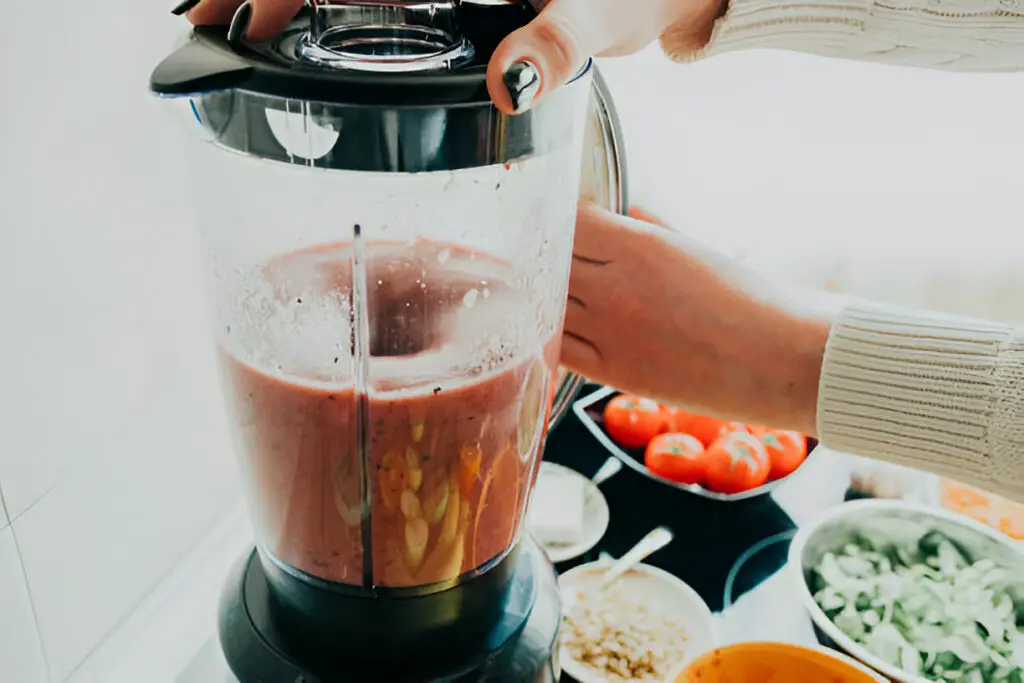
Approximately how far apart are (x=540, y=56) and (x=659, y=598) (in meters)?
0.59

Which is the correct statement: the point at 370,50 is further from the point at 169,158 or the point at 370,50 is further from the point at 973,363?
the point at 973,363

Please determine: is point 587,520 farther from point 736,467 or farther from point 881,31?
point 881,31

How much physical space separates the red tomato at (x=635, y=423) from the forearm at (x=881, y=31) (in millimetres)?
411

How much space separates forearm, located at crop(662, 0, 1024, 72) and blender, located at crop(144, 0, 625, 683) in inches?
12.2

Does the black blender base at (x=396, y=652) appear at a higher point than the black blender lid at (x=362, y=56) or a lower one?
lower

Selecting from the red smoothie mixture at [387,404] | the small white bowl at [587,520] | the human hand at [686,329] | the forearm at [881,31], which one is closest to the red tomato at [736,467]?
the small white bowl at [587,520]

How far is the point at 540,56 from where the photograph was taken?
0.38 m

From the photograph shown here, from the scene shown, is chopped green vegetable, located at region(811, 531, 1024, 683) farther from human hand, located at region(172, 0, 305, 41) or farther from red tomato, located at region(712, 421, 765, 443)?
human hand, located at region(172, 0, 305, 41)

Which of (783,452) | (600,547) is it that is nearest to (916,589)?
(783,452)

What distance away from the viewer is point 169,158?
624 mm

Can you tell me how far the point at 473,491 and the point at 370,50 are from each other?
0.74 ft

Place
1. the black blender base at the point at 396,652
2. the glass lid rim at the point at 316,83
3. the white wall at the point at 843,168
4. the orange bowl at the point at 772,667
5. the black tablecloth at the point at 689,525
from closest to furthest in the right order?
the glass lid rim at the point at 316,83, the black blender base at the point at 396,652, the orange bowl at the point at 772,667, the black tablecloth at the point at 689,525, the white wall at the point at 843,168

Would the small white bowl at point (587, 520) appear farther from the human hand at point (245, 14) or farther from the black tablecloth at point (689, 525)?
the human hand at point (245, 14)

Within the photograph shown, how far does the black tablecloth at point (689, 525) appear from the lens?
0.88 meters
